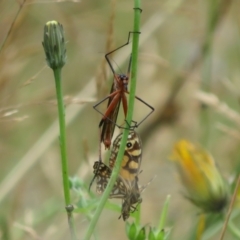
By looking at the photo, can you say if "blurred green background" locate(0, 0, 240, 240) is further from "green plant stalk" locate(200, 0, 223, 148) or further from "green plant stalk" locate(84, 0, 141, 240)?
"green plant stalk" locate(84, 0, 141, 240)

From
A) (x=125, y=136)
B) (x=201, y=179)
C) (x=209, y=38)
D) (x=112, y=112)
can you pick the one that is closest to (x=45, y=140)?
(x=209, y=38)

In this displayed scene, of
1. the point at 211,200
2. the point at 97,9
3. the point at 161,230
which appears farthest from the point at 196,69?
the point at 161,230

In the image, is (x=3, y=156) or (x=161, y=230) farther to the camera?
(x=3, y=156)

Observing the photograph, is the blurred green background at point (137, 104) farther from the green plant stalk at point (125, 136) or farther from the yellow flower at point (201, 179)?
the green plant stalk at point (125, 136)

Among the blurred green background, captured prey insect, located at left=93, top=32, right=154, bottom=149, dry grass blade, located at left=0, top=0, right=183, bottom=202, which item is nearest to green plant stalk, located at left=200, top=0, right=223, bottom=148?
the blurred green background

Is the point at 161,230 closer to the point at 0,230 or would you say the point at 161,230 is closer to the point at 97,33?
the point at 0,230

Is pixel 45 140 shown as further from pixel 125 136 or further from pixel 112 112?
pixel 125 136
